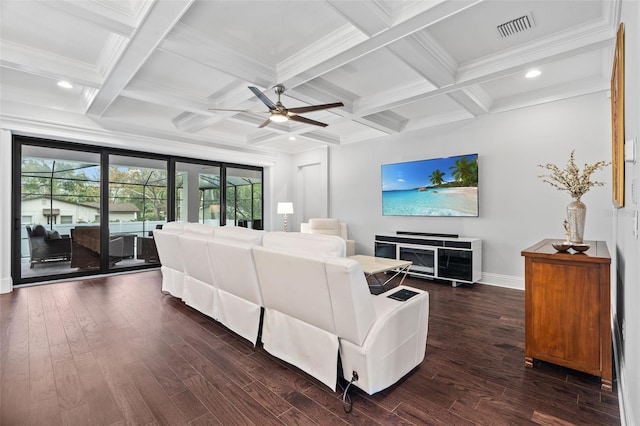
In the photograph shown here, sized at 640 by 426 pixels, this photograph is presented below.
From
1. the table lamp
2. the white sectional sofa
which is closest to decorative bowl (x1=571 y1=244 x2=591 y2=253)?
the white sectional sofa

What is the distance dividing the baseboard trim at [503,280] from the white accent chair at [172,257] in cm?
422

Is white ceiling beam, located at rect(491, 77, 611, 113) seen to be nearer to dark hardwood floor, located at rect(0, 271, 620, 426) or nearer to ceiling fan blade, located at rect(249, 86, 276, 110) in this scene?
dark hardwood floor, located at rect(0, 271, 620, 426)

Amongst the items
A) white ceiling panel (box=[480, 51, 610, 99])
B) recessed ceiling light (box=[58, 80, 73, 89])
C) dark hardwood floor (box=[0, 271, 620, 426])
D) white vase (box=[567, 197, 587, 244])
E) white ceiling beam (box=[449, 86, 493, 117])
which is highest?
white ceiling panel (box=[480, 51, 610, 99])

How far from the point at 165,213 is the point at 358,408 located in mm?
5363

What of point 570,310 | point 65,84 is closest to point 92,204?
point 65,84

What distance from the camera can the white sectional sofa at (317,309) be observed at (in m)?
1.77

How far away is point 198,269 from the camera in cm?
317

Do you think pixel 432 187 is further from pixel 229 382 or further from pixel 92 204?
pixel 92 204

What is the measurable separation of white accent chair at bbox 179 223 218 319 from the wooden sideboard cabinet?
2.65 m

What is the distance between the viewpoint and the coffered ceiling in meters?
2.46

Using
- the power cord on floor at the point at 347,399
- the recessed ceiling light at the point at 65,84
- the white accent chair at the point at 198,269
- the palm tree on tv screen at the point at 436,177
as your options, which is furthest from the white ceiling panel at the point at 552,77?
the recessed ceiling light at the point at 65,84

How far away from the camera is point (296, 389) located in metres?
1.98

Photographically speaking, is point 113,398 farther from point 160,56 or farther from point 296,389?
point 160,56

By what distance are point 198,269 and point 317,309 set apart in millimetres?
1755
